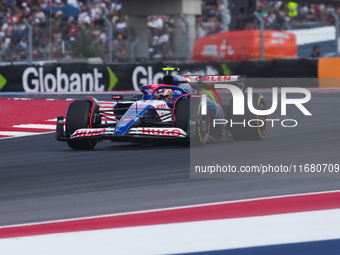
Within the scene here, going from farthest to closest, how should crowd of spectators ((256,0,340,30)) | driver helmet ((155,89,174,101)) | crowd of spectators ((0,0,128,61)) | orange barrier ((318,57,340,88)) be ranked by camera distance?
crowd of spectators ((256,0,340,30))
crowd of spectators ((0,0,128,61))
orange barrier ((318,57,340,88))
driver helmet ((155,89,174,101))

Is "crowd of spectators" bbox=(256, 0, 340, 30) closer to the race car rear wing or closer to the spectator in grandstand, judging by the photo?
the spectator in grandstand

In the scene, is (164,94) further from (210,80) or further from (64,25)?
(64,25)

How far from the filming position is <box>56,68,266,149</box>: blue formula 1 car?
8.32 meters

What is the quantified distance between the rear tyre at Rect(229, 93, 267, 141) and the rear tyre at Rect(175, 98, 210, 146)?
0.78 metres

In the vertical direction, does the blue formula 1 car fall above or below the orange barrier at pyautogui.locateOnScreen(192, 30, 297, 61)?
below

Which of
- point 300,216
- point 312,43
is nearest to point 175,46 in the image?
point 312,43

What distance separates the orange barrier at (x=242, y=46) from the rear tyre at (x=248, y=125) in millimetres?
11310

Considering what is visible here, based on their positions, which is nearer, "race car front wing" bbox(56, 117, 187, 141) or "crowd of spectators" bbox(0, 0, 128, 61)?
"race car front wing" bbox(56, 117, 187, 141)

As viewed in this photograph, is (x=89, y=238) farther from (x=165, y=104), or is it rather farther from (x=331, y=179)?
(x=165, y=104)

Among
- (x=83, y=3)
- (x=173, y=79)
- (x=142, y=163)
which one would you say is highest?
(x=83, y=3)

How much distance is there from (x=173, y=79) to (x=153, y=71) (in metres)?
11.0

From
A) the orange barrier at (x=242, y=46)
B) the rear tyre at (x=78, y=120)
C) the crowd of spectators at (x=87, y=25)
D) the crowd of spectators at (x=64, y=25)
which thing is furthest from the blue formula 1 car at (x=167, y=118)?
the crowd of spectators at (x=64, y=25)

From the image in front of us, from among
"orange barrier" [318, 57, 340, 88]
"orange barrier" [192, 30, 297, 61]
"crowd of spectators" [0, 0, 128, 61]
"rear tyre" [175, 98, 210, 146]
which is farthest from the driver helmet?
"crowd of spectators" [0, 0, 128, 61]

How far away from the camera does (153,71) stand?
20.0 meters
